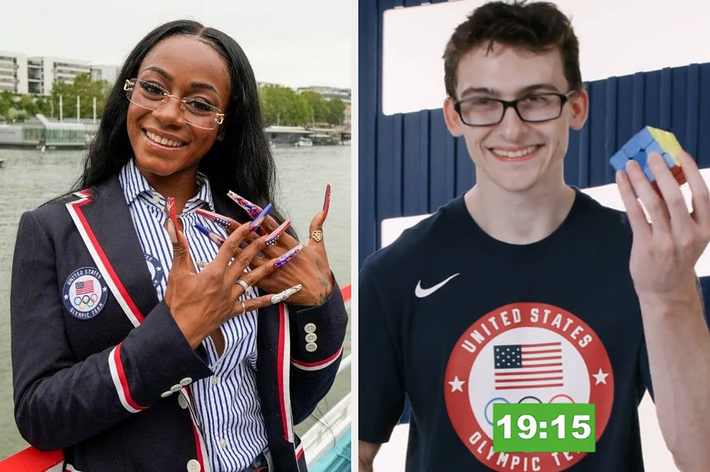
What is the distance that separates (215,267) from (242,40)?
0.62 m

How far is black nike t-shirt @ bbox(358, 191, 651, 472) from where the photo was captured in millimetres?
1450

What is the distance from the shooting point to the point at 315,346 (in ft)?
5.02

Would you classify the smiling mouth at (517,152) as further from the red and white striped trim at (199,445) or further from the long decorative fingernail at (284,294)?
the red and white striped trim at (199,445)

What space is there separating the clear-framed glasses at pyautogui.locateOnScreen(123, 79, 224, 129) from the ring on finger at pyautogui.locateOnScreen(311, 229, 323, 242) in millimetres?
315

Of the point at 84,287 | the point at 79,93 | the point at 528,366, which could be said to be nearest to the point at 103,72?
the point at 79,93

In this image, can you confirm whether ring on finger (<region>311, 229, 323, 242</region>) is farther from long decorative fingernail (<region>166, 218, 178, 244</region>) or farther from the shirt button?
the shirt button

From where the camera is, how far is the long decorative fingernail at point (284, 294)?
1434mm

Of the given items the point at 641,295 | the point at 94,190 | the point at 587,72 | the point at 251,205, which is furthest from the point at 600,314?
the point at 94,190

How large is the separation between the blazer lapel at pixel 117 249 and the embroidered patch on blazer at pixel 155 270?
21mm

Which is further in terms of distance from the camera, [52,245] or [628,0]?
[628,0]

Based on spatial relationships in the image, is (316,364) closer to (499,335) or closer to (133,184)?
(499,335)

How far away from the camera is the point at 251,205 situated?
59.7 inches

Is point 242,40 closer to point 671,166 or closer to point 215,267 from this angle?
point 215,267

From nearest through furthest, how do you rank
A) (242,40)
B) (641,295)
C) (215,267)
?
(215,267), (641,295), (242,40)
